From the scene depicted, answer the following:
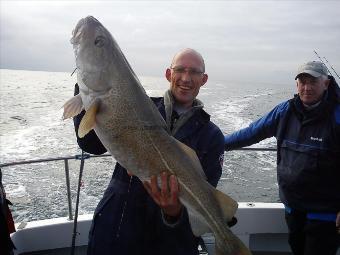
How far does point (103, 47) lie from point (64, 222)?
306cm

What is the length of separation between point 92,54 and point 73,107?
0.40 m

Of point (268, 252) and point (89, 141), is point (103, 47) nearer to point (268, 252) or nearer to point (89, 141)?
point (89, 141)

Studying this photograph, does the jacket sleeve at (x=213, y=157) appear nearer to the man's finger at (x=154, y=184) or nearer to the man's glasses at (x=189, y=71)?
the man's glasses at (x=189, y=71)

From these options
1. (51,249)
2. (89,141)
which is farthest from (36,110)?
(89,141)

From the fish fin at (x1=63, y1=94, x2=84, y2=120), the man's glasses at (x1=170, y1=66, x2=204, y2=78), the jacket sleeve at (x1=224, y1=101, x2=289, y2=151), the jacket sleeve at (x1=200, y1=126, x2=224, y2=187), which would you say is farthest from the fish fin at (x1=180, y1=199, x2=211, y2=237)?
the jacket sleeve at (x1=224, y1=101, x2=289, y2=151)

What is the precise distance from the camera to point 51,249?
486 centimetres

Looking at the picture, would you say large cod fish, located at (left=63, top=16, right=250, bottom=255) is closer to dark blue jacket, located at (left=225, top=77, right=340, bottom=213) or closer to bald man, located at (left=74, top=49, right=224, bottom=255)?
bald man, located at (left=74, top=49, right=224, bottom=255)

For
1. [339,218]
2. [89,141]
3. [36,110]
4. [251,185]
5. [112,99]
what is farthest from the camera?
[36,110]

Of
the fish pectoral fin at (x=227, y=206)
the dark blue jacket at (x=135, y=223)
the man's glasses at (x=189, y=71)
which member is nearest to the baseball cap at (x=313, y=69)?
the man's glasses at (x=189, y=71)

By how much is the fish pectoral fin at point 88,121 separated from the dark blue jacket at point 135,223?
1.15 feet

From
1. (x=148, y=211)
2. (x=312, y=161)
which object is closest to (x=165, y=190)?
(x=148, y=211)

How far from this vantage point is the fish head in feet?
8.27

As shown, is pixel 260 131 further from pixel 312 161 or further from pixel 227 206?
pixel 227 206

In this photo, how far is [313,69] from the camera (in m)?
4.23
